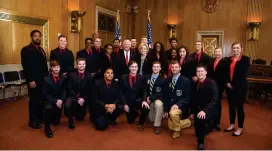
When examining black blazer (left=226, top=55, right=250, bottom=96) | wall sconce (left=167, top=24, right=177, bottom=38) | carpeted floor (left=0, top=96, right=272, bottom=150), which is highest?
wall sconce (left=167, top=24, right=177, bottom=38)

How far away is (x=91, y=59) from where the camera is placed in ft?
16.0

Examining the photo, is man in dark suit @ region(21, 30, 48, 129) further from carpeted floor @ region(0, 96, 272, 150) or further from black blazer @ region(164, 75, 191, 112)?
black blazer @ region(164, 75, 191, 112)

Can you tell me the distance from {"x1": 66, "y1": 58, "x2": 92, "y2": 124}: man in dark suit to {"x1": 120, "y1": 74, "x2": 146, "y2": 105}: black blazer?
2.19 ft

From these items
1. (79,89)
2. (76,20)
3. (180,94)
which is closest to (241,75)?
(180,94)

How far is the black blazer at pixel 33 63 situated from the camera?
364 centimetres

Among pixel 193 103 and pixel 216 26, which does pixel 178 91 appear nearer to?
pixel 193 103

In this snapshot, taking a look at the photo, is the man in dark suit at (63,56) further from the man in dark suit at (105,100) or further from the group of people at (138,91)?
the man in dark suit at (105,100)

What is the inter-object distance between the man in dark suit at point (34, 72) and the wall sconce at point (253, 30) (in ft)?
25.5

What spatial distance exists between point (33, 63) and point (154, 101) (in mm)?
2117

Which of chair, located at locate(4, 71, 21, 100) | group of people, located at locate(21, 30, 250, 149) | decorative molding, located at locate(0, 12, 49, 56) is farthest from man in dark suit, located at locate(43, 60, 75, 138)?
decorative molding, located at locate(0, 12, 49, 56)

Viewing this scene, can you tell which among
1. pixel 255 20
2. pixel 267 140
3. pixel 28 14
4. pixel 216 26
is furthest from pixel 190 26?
pixel 267 140

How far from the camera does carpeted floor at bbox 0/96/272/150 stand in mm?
3133

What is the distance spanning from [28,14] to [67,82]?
3346 mm

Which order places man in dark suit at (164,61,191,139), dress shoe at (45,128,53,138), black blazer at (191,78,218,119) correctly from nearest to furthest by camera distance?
black blazer at (191,78,218,119) < dress shoe at (45,128,53,138) < man in dark suit at (164,61,191,139)
